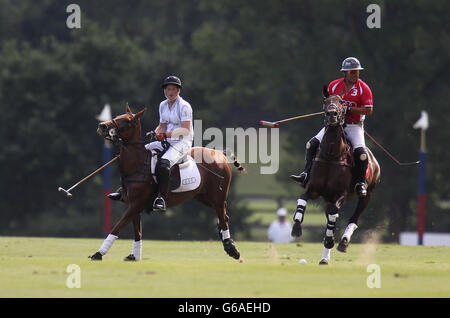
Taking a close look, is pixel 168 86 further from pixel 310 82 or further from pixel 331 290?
pixel 310 82

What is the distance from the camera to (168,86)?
15289mm

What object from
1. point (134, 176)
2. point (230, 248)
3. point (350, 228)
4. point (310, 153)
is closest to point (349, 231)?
point (350, 228)

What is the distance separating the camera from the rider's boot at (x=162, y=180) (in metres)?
15.0

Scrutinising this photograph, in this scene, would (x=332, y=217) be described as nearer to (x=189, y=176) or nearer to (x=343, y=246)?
(x=343, y=246)

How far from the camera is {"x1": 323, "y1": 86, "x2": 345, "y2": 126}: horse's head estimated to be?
14.3 metres

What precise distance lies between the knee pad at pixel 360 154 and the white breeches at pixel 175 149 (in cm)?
226

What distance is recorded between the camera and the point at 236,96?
4197cm

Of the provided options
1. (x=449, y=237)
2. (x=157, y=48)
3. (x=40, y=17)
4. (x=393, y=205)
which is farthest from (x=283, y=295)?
(x=40, y=17)

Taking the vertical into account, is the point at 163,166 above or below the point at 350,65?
below

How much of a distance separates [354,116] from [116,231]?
145 inches

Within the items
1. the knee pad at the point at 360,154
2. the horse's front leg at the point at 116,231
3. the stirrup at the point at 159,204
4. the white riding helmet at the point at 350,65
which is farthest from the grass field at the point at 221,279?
the white riding helmet at the point at 350,65

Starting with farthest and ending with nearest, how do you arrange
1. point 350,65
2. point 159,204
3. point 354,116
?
point 354,116 → point 350,65 → point 159,204

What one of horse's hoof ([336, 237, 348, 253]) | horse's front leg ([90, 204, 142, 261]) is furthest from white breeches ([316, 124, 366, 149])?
horse's front leg ([90, 204, 142, 261])

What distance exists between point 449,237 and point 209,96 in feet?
53.4
